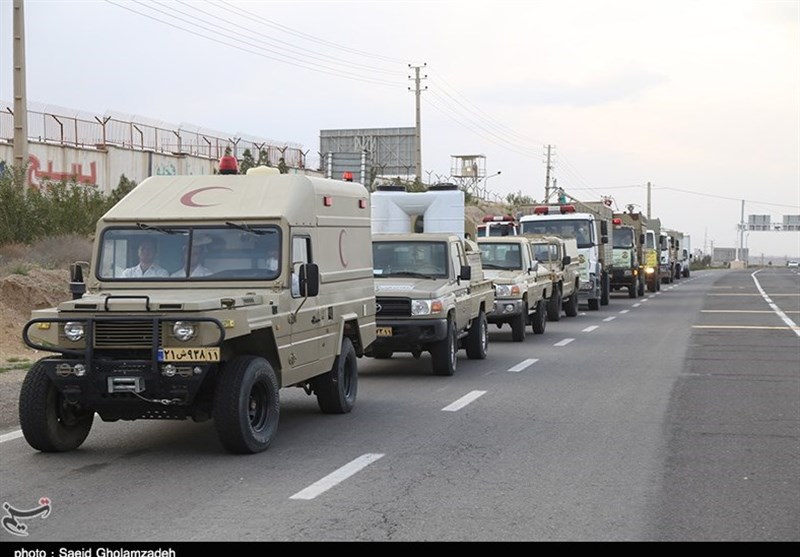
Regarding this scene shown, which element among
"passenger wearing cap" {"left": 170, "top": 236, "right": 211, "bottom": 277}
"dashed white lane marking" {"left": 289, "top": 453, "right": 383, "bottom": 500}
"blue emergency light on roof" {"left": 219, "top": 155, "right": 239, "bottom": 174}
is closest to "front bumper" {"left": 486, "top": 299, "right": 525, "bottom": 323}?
"blue emergency light on roof" {"left": 219, "top": 155, "right": 239, "bottom": 174}

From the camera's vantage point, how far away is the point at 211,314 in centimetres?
874

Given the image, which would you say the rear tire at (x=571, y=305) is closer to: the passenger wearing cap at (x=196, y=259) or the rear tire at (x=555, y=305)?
the rear tire at (x=555, y=305)

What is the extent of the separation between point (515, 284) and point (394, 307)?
20.2ft

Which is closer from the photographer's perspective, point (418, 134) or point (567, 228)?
point (567, 228)

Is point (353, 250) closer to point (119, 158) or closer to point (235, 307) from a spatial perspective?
point (235, 307)

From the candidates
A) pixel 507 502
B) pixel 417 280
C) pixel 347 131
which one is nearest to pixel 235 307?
pixel 507 502

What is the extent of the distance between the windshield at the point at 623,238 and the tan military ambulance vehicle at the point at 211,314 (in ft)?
95.9

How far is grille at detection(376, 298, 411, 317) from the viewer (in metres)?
14.9

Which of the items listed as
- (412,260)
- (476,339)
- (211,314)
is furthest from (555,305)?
(211,314)

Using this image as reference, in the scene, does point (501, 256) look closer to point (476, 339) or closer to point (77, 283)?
point (476, 339)

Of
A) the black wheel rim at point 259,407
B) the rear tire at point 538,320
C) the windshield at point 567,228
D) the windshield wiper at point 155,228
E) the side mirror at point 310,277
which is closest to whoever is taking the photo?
the black wheel rim at point 259,407

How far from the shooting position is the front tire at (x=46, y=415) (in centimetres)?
903

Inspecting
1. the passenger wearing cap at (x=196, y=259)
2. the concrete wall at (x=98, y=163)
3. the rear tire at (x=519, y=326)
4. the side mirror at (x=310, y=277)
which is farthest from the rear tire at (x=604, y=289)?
the passenger wearing cap at (x=196, y=259)
